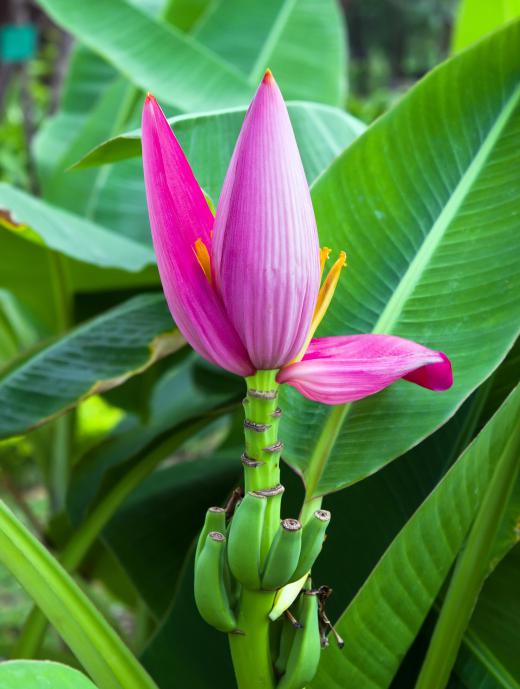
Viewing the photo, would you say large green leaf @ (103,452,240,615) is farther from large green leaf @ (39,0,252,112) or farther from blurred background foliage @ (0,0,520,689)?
large green leaf @ (39,0,252,112)

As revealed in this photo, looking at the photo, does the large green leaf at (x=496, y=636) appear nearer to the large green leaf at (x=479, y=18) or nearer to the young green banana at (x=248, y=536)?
the young green banana at (x=248, y=536)

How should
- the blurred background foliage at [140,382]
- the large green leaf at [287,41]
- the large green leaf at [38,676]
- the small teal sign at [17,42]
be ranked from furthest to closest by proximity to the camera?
the small teal sign at [17,42]
the large green leaf at [287,41]
the blurred background foliage at [140,382]
the large green leaf at [38,676]

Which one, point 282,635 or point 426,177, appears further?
point 426,177

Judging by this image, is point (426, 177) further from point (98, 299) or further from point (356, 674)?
point (98, 299)

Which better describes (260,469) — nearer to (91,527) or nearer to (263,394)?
(263,394)

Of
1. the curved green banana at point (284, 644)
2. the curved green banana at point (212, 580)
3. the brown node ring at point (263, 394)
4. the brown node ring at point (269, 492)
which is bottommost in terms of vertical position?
the curved green banana at point (284, 644)

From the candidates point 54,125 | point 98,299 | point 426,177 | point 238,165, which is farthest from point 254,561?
point 54,125

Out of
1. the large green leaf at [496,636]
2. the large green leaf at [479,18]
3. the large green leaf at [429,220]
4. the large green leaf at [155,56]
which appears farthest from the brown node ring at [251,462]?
the large green leaf at [479,18]
